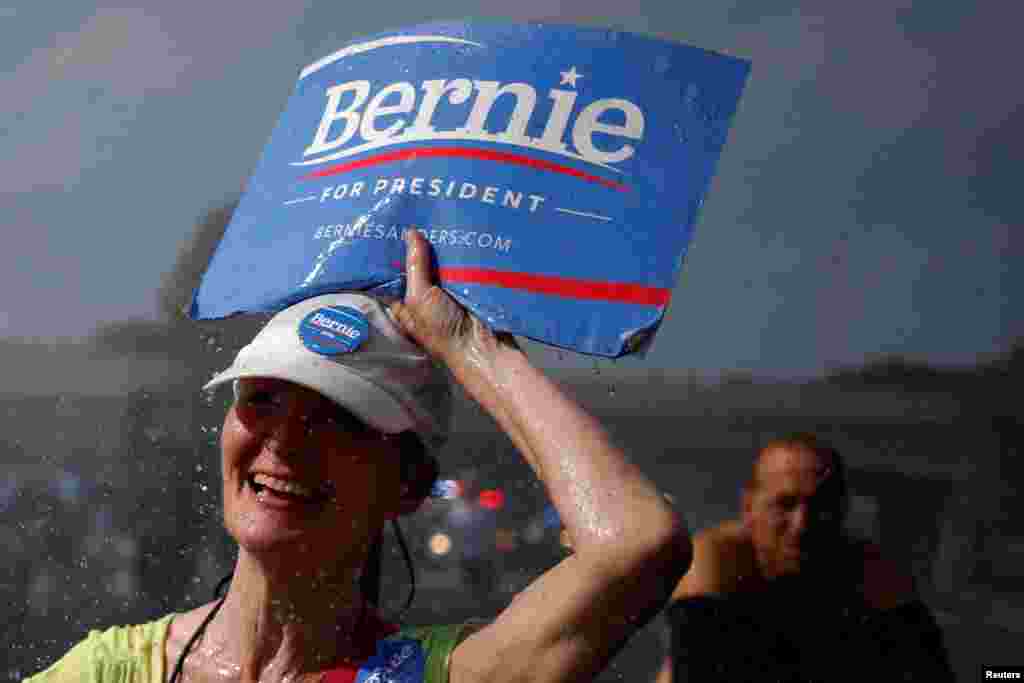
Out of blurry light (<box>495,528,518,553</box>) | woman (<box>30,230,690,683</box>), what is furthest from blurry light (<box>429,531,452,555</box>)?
woman (<box>30,230,690,683</box>)

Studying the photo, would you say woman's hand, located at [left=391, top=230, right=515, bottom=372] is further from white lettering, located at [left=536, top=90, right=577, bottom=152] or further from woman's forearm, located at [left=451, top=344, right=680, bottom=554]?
white lettering, located at [left=536, top=90, right=577, bottom=152]

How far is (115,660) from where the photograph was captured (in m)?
1.88

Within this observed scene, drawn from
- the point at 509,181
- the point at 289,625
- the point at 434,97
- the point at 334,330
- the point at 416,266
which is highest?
the point at 434,97

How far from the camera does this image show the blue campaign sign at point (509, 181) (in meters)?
1.85

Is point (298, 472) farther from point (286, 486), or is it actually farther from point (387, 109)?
point (387, 109)

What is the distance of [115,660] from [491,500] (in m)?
1.11

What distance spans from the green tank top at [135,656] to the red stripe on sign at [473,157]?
0.64 m

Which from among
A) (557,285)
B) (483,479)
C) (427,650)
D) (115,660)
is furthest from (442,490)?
(483,479)

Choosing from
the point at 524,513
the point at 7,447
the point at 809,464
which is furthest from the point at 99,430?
the point at 809,464

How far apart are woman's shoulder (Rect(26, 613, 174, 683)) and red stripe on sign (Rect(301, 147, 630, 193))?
2.35 ft

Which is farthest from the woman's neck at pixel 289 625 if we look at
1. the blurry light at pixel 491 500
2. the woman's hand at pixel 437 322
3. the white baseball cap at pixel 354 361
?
the blurry light at pixel 491 500

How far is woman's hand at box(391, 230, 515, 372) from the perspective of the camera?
5.99 ft

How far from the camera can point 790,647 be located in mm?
2439

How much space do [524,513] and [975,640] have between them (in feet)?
3.18
